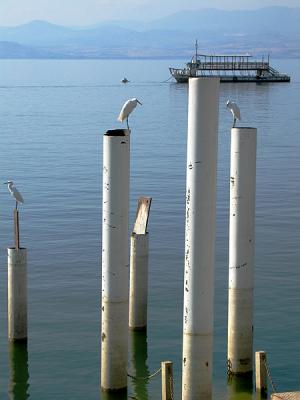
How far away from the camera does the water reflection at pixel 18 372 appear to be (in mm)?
19828

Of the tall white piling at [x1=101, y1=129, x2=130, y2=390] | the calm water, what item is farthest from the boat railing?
the tall white piling at [x1=101, y1=129, x2=130, y2=390]

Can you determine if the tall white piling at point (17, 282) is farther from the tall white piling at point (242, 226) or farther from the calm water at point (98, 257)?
the tall white piling at point (242, 226)

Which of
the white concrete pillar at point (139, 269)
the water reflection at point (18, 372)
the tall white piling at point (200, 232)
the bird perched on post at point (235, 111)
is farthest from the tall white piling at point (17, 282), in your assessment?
the bird perched on post at point (235, 111)

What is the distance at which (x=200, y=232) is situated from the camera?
15.6 meters

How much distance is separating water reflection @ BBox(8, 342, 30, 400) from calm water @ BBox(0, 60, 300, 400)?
25mm

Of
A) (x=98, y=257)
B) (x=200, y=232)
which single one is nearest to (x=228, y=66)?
(x=98, y=257)

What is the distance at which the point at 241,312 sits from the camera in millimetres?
18297

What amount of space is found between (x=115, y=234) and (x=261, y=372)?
11.5 ft

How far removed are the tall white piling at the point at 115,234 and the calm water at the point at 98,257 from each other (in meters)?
2.47

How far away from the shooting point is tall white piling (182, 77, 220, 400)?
50.5 feet

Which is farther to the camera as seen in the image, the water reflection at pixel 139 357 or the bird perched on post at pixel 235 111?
the bird perched on post at pixel 235 111

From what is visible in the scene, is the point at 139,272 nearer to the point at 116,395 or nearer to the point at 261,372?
the point at 116,395

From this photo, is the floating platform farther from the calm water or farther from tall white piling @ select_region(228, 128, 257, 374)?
tall white piling @ select_region(228, 128, 257, 374)

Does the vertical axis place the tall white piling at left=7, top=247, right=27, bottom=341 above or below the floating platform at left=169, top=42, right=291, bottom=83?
below
